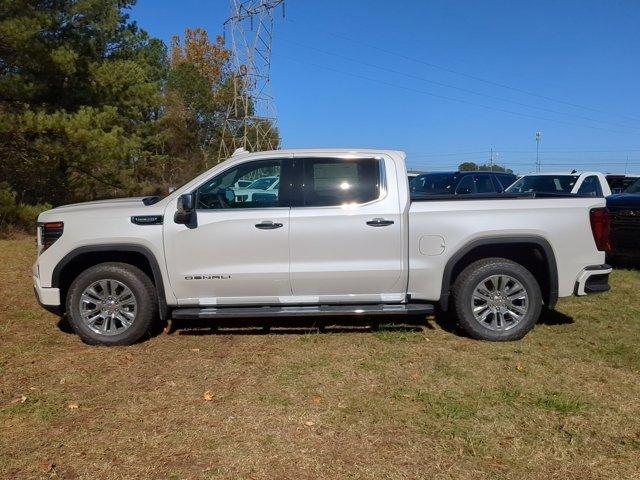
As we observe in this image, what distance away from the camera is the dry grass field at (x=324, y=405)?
137 inches

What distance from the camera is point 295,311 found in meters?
5.53

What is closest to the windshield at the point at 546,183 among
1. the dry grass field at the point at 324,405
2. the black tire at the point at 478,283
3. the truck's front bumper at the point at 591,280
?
the dry grass field at the point at 324,405

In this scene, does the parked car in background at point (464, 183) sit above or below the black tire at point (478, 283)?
above

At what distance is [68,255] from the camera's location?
5551mm

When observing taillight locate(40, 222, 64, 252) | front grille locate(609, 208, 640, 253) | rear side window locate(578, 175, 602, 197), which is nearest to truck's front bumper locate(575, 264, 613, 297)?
front grille locate(609, 208, 640, 253)

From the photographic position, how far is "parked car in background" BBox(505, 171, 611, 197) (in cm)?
1224

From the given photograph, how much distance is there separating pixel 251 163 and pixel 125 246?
1.47 meters

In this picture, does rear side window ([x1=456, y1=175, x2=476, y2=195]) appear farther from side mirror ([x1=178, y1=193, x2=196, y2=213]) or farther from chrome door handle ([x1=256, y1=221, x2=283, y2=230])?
side mirror ([x1=178, y1=193, x2=196, y2=213])

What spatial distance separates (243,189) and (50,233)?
1.94 metres

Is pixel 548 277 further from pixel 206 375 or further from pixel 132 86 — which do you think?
pixel 132 86

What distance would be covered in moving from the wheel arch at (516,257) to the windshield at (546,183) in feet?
23.6

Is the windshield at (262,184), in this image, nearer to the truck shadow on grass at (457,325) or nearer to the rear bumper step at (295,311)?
the rear bumper step at (295,311)

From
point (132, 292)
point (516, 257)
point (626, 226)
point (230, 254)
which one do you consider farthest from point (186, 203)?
point (626, 226)

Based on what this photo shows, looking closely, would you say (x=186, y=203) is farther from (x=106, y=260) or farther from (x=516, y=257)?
(x=516, y=257)
